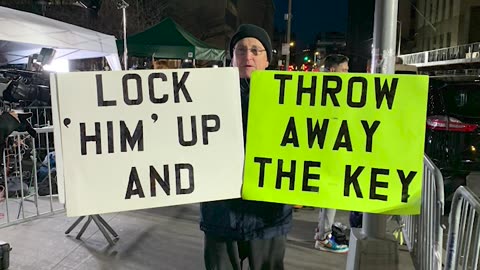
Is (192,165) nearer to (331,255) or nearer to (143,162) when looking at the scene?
(143,162)

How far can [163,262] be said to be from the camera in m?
4.48

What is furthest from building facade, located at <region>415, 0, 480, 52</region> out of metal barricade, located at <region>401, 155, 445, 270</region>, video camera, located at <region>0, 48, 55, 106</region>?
metal barricade, located at <region>401, 155, 445, 270</region>

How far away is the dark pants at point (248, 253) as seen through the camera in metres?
2.39

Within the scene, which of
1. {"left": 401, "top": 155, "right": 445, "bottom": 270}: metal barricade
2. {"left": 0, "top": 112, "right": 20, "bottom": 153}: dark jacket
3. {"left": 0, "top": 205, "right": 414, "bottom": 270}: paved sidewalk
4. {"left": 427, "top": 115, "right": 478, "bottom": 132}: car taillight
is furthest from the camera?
{"left": 427, "top": 115, "right": 478, "bottom": 132}: car taillight

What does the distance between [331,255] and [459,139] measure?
360 centimetres

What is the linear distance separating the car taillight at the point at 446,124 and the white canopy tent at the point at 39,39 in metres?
5.97

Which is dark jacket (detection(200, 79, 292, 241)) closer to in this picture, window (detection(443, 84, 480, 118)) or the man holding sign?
the man holding sign

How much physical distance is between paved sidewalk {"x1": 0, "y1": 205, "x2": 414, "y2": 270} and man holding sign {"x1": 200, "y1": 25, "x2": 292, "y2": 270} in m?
2.08

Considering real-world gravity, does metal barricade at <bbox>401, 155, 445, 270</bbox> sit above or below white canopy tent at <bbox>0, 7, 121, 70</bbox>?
below

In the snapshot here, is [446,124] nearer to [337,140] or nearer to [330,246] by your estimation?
[330,246]

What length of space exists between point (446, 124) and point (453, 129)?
0.53 ft

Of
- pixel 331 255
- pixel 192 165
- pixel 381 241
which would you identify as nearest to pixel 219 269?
pixel 192 165

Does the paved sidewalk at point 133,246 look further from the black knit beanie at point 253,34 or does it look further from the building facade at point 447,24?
the building facade at point 447,24

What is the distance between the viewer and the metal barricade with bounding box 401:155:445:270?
308 cm
